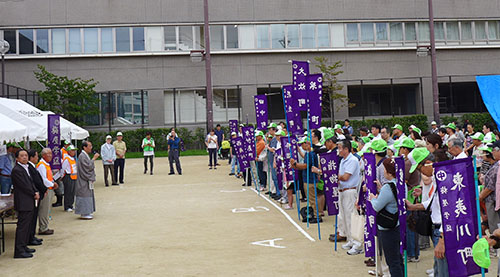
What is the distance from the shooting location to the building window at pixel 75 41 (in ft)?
103

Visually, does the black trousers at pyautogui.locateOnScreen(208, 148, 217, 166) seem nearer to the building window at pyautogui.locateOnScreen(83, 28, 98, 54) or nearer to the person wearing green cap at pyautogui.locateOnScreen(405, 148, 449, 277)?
the building window at pyautogui.locateOnScreen(83, 28, 98, 54)

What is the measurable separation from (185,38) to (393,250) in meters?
28.0

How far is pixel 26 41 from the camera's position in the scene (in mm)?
31219

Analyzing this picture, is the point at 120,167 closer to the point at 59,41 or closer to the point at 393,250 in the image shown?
the point at 393,250

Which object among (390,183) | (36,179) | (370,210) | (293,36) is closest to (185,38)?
(293,36)

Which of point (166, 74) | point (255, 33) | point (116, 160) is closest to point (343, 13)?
point (255, 33)

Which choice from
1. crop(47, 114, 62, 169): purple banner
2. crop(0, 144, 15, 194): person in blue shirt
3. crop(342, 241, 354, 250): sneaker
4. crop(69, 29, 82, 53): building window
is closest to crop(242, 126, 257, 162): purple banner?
crop(47, 114, 62, 169): purple banner

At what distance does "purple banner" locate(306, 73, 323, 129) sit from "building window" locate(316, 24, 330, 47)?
2349 centimetres

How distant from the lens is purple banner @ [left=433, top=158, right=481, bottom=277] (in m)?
4.73

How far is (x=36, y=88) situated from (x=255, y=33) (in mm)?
15156

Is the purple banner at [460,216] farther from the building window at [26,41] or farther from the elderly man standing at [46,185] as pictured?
the building window at [26,41]

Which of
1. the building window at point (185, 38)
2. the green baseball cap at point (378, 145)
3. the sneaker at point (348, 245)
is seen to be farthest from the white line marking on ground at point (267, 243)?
the building window at point (185, 38)

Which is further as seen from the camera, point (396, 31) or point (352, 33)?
point (396, 31)

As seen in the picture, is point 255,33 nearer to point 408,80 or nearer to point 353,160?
point 408,80
